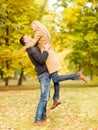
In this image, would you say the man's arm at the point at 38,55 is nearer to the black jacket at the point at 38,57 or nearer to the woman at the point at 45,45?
the black jacket at the point at 38,57

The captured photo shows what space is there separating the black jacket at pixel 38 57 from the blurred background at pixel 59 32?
14.6 meters

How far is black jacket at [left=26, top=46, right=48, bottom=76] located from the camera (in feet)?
34.1

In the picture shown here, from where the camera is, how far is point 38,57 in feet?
34.2

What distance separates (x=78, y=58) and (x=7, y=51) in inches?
334

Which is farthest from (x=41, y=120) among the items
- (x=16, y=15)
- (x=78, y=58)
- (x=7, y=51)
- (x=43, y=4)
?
(x=43, y=4)

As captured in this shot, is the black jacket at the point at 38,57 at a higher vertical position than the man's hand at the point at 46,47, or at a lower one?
lower

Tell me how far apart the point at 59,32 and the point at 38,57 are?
68.5ft

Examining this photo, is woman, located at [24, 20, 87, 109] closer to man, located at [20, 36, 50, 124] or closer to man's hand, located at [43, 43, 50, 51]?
man's hand, located at [43, 43, 50, 51]

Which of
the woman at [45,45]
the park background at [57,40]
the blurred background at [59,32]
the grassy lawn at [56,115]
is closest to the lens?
the woman at [45,45]

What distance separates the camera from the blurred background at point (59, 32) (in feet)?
87.1

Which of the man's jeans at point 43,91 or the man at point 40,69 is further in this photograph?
the man's jeans at point 43,91

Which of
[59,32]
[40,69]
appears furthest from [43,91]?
[59,32]

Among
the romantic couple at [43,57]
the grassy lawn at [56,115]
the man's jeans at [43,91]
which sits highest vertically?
the romantic couple at [43,57]

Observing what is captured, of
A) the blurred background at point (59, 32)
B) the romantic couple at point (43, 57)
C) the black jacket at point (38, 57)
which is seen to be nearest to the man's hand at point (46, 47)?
the romantic couple at point (43, 57)
